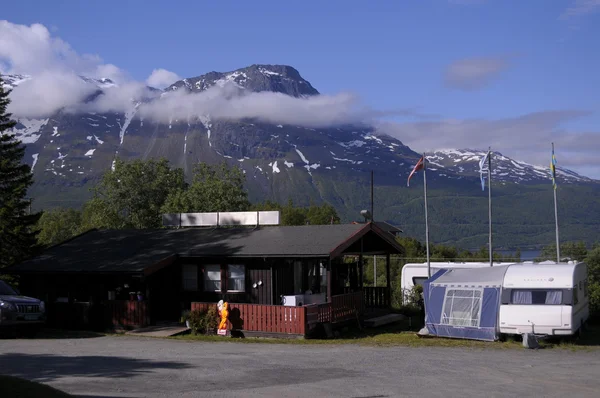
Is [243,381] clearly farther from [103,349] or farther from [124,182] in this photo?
[124,182]

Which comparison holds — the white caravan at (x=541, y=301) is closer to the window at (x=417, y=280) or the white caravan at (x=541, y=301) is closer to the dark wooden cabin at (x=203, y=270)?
the dark wooden cabin at (x=203, y=270)

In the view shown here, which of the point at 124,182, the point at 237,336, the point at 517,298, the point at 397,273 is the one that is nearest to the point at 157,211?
the point at 124,182

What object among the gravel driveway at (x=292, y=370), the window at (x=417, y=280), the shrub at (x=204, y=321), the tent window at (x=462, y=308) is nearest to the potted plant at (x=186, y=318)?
the shrub at (x=204, y=321)

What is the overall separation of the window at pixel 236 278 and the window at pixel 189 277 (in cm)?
149

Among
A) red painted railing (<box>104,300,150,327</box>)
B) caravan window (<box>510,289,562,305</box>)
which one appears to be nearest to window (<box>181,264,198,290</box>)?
red painted railing (<box>104,300,150,327</box>)

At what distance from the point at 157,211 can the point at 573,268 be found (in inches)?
2192

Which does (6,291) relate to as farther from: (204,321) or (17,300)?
(204,321)

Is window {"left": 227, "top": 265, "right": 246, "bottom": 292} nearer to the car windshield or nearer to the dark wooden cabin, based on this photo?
the dark wooden cabin

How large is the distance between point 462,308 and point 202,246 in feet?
34.2

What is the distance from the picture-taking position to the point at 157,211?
72.3 metres

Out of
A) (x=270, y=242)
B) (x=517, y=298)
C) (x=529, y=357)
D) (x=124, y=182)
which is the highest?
(x=124, y=182)

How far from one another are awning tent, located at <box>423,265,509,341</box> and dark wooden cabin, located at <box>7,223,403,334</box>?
347 centimetres

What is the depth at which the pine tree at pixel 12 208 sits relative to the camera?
1422 inches

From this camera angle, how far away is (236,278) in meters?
26.4
